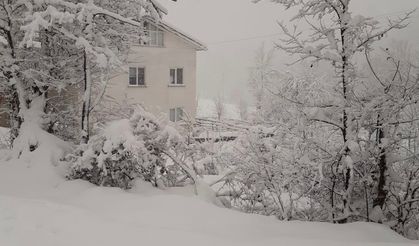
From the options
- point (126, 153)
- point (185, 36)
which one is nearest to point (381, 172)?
point (126, 153)

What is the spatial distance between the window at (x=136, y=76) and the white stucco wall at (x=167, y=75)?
24cm

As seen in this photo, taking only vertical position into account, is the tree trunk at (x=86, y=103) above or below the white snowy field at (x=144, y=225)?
above

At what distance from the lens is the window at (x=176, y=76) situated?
27.0 metres

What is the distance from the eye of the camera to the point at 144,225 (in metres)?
5.72

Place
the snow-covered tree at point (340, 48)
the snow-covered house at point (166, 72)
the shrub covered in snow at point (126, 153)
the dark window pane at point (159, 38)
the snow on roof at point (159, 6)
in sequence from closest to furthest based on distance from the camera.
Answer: the snow-covered tree at point (340, 48) < the shrub covered in snow at point (126, 153) < the snow on roof at point (159, 6) < the snow-covered house at point (166, 72) < the dark window pane at point (159, 38)

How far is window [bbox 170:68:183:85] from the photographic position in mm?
26958

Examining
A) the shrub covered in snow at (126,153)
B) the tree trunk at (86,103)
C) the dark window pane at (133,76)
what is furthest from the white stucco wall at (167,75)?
the shrub covered in snow at (126,153)

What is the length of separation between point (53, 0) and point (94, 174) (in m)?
3.67

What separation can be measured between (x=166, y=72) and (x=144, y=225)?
2129cm

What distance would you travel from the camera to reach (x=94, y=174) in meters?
8.69

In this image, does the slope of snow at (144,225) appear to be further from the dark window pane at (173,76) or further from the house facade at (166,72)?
the dark window pane at (173,76)

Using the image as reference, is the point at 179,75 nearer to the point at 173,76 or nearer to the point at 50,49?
the point at 173,76

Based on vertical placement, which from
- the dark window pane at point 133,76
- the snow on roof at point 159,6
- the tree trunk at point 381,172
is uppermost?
the snow on roof at point 159,6

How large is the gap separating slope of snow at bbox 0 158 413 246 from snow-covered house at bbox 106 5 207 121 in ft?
58.4
